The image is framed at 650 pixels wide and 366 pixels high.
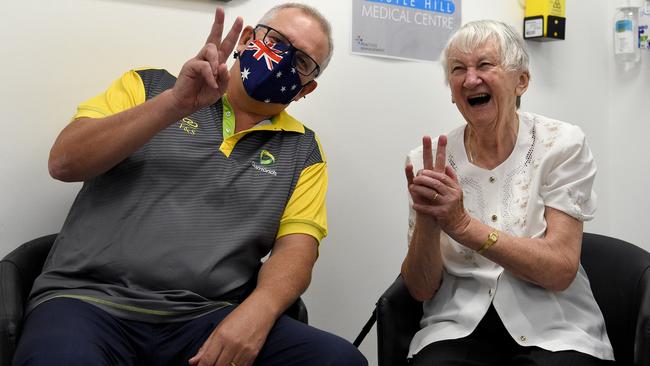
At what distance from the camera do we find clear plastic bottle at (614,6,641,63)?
301 centimetres

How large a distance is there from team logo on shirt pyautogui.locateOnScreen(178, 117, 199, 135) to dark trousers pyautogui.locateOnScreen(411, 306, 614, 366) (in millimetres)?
799

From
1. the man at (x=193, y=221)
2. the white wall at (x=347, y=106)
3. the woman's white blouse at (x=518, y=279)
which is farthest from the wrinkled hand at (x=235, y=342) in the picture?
the white wall at (x=347, y=106)

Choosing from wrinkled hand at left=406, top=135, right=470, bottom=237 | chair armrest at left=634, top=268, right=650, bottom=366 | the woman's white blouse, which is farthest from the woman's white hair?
chair armrest at left=634, top=268, right=650, bottom=366

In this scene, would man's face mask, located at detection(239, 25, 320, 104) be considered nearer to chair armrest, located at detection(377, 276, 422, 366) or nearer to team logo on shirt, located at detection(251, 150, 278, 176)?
team logo on shirt, located at detection(251, 150, 278, 176)

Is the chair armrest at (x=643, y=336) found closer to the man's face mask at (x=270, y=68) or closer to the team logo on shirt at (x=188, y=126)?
the man's face mask at (x=270, y=68)

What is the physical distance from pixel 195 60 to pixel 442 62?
2.45ft

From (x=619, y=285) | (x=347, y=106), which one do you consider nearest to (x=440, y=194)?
(x=619, y=285)

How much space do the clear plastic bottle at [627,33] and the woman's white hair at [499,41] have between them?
1327mm

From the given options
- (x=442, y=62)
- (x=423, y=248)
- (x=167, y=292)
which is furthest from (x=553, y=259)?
(x=167, y=292)

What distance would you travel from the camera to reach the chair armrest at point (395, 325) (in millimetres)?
1821

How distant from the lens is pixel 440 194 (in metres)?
1.65

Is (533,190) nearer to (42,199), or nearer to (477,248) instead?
(477,248)

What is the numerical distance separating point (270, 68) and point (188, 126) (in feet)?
0.86

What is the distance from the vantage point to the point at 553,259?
171 cm
